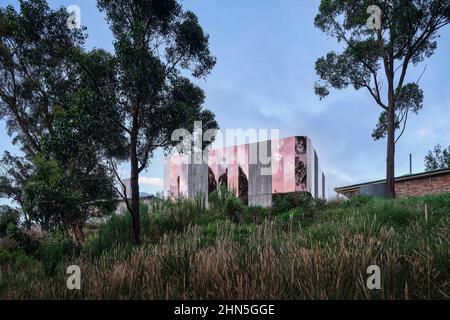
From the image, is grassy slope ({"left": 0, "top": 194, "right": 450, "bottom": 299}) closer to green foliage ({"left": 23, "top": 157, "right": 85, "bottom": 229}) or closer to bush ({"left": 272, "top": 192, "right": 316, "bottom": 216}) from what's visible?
green foliage ({"left": 23, "top": 157, "right": 85, "bottom": 229})

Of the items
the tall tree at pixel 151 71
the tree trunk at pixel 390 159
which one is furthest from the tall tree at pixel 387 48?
the tall tree at pixel 151 71

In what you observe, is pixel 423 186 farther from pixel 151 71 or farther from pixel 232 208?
pixel 151 71

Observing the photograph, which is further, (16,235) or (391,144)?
(391,144)

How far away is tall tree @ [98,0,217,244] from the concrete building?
150 inches

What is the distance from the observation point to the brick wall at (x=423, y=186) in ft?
A: 67.6

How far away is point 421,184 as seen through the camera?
70.1ft

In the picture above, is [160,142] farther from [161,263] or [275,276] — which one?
[275,276]

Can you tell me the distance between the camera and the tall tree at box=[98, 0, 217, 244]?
10195mm

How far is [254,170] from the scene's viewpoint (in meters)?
16.7

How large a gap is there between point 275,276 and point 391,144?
1489cm

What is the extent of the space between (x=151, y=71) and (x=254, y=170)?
7.58 m

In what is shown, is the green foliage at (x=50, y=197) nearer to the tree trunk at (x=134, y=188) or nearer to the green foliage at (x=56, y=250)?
the green foliage at (x=56, y=250)

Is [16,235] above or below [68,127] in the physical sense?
below
